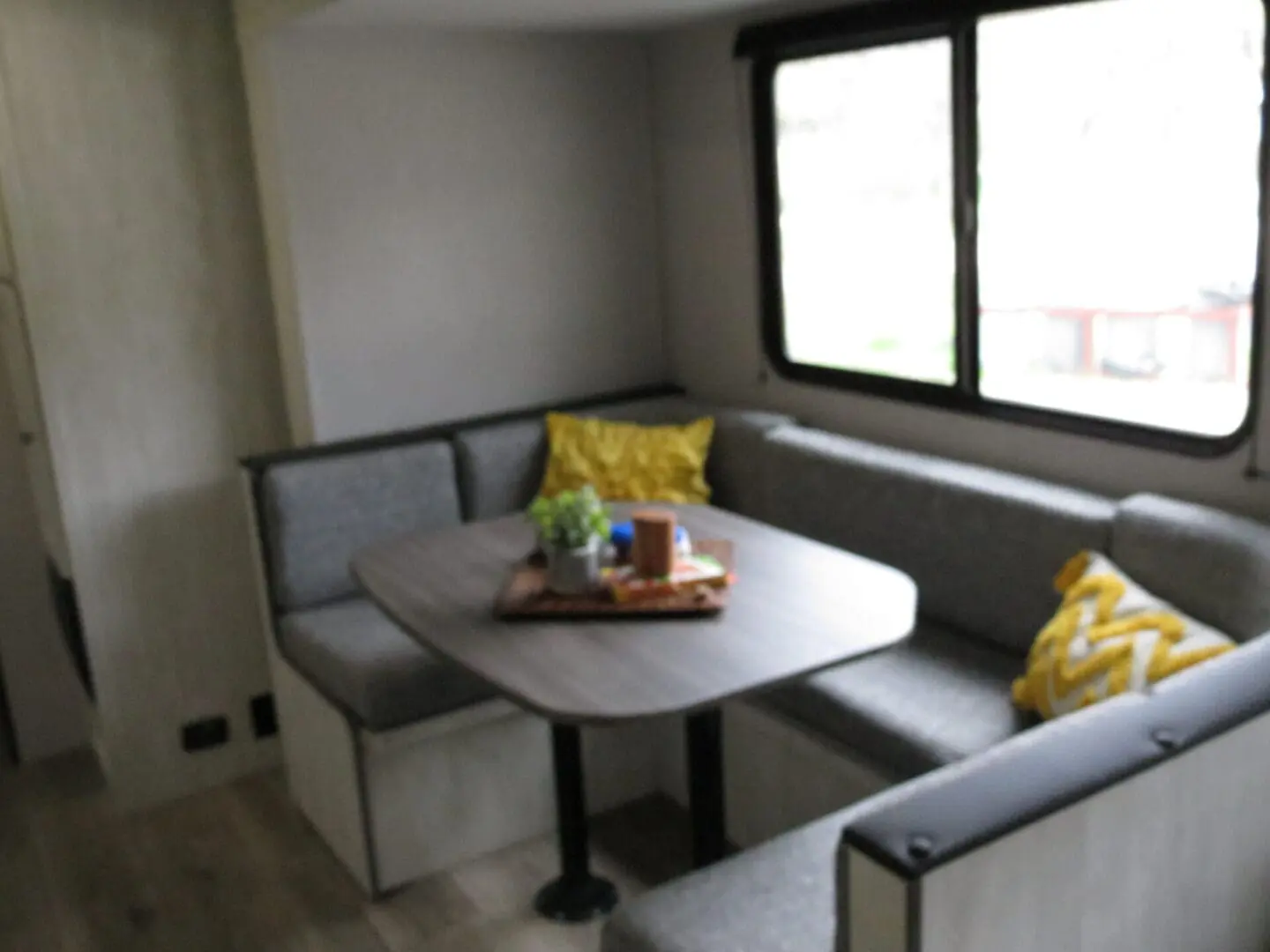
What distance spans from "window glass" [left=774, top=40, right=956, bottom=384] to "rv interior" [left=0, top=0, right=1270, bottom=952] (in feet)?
0.05

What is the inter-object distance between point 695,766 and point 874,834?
1.00 meters

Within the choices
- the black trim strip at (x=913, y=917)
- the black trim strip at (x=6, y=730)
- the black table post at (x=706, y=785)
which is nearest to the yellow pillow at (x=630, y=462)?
the black table post at (x=706, y=785)

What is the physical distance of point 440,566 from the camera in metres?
2.65

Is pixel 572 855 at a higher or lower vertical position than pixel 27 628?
lower

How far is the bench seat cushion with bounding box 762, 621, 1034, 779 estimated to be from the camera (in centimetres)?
239

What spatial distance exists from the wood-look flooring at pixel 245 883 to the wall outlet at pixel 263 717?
0.60ft

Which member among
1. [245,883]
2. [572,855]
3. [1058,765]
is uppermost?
[1058,765]

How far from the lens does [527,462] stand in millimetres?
3523

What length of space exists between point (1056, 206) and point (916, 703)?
1161 millimetres

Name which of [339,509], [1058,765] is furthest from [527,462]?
[1058,765]

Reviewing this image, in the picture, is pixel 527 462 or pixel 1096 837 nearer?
pixel 1096 837

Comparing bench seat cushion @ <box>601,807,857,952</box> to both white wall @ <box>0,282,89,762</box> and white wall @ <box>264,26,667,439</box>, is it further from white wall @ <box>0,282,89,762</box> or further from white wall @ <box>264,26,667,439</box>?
white wall @ <box>0,282,89,762</box>

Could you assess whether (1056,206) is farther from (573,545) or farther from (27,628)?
(27,628)

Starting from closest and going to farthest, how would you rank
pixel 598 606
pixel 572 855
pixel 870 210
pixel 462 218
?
pixel 598 606 → pixel 572 855 → pixel 870 210 → pixel 462 218
